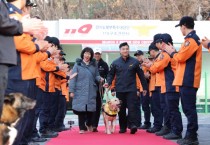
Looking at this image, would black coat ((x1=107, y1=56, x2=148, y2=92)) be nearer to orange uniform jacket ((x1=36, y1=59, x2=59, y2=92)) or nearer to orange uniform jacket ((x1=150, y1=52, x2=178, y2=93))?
orange uniform jacket ((x1=150, y1=52, x2=178, y2=93))

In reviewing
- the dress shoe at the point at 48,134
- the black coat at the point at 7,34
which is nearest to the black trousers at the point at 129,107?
the dress shoe at the point at 48,134

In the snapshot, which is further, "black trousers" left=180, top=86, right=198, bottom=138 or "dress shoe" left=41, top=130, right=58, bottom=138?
"dress shoe" left=41, top=130, right=58, bottom=138

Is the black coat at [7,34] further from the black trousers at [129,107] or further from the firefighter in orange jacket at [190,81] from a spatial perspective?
the black trousers at [129,107]

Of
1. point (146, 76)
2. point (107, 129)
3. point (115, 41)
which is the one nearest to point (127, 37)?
point (115, 41)

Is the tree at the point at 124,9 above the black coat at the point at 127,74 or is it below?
above

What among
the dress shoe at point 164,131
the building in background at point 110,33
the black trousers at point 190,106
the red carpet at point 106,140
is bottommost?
the red carpet at point 106,140

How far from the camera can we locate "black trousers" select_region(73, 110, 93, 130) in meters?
12.4

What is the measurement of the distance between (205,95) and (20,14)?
17429 mm

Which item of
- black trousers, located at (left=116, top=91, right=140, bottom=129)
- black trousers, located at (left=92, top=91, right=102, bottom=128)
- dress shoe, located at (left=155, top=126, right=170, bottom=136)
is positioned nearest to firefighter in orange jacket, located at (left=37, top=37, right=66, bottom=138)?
black trousers, located at (left=92, top=91, right=102, bottom=128)

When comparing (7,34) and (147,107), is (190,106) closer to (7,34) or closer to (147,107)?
(147,107)

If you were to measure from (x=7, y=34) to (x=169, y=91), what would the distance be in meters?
6.37

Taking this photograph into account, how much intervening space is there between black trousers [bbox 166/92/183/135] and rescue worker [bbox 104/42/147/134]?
1.95m

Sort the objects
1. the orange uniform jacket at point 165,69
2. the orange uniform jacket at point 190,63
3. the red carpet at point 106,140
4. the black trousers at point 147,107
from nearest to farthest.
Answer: the orange uniform jacket at point 190,63
the red carpet at point 106,140
the orange uniform jacket at point 165,69
the black trousers at point 147,107

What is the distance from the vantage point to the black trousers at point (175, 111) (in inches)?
398
